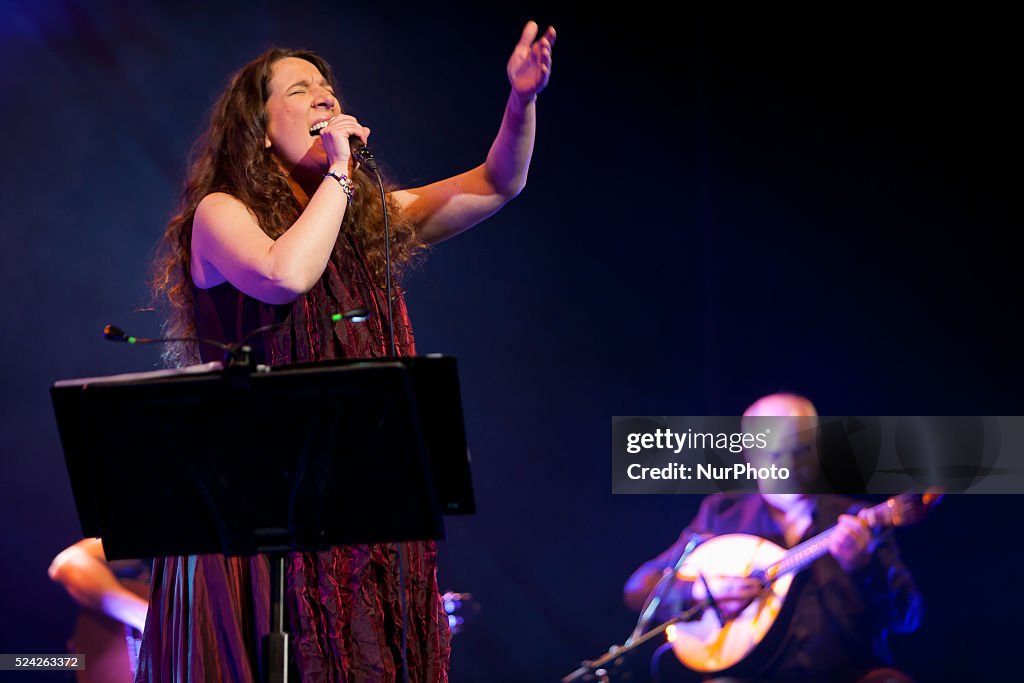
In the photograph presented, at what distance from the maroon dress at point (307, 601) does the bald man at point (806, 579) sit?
276 cm

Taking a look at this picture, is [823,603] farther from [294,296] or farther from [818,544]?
[294,296]

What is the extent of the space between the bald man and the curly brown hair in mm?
2639

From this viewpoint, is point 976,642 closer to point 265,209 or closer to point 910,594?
point 910,594

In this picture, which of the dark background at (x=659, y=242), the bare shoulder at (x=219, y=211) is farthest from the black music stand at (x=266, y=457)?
the dark background at (x=659, y=242)

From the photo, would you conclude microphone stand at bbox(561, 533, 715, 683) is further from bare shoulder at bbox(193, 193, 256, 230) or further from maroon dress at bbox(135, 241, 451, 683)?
bare shoulder at bbox(193, 193, 256, 230)

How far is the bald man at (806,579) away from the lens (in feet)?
13.7

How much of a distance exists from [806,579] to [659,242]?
1.57 metres

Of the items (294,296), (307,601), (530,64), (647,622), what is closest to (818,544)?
(647,622)

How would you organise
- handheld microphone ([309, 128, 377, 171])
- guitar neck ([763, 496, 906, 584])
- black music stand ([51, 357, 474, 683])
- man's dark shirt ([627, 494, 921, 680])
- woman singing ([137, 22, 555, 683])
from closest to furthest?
black music stand ([51, 357, 474, 683])
woman singing ([137, 22, 555, 683])
handheld microphone ([309, 128, 377, 171])
man's dark shirt ([627, 494, 921, 680])
guitar neck ([763, 496, 906, 584])

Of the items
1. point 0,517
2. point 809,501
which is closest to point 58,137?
point 0,517

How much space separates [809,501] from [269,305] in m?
3.20

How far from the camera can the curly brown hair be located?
6.17 ft

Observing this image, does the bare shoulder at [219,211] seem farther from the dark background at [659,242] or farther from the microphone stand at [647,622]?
the microphone stand at [647,622]

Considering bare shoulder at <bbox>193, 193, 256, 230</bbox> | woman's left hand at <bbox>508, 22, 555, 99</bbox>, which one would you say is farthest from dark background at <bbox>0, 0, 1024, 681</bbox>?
bare shoulder at <bbox>193, 193, 256, 230</bbox>
